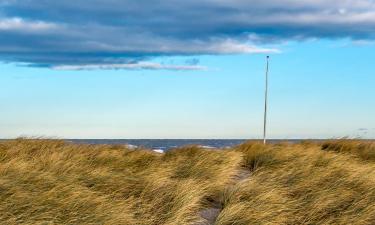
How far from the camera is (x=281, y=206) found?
738 centimetres

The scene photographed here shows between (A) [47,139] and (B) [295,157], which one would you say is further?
(A) [47,139]

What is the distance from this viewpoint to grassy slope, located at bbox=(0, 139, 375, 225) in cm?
652

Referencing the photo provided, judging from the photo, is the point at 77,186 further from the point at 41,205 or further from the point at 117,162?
the point at 117,162

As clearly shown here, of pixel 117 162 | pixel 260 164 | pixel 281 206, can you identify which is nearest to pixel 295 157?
pixel 260 164

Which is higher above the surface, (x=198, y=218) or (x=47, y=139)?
(x=47, y=139)

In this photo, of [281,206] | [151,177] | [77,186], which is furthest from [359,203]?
[77,186]

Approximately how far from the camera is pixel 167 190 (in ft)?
25.7

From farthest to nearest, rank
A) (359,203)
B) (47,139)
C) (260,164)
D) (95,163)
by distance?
(47,139) < (260,164) < (95,163) < (359,203)

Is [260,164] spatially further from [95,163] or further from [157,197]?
[157,197]

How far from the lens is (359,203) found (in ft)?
26.4

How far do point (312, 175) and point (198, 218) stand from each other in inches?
119

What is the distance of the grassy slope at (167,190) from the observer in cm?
652

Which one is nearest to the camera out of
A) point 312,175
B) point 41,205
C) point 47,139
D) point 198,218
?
point 41,205

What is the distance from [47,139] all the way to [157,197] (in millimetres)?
6110
